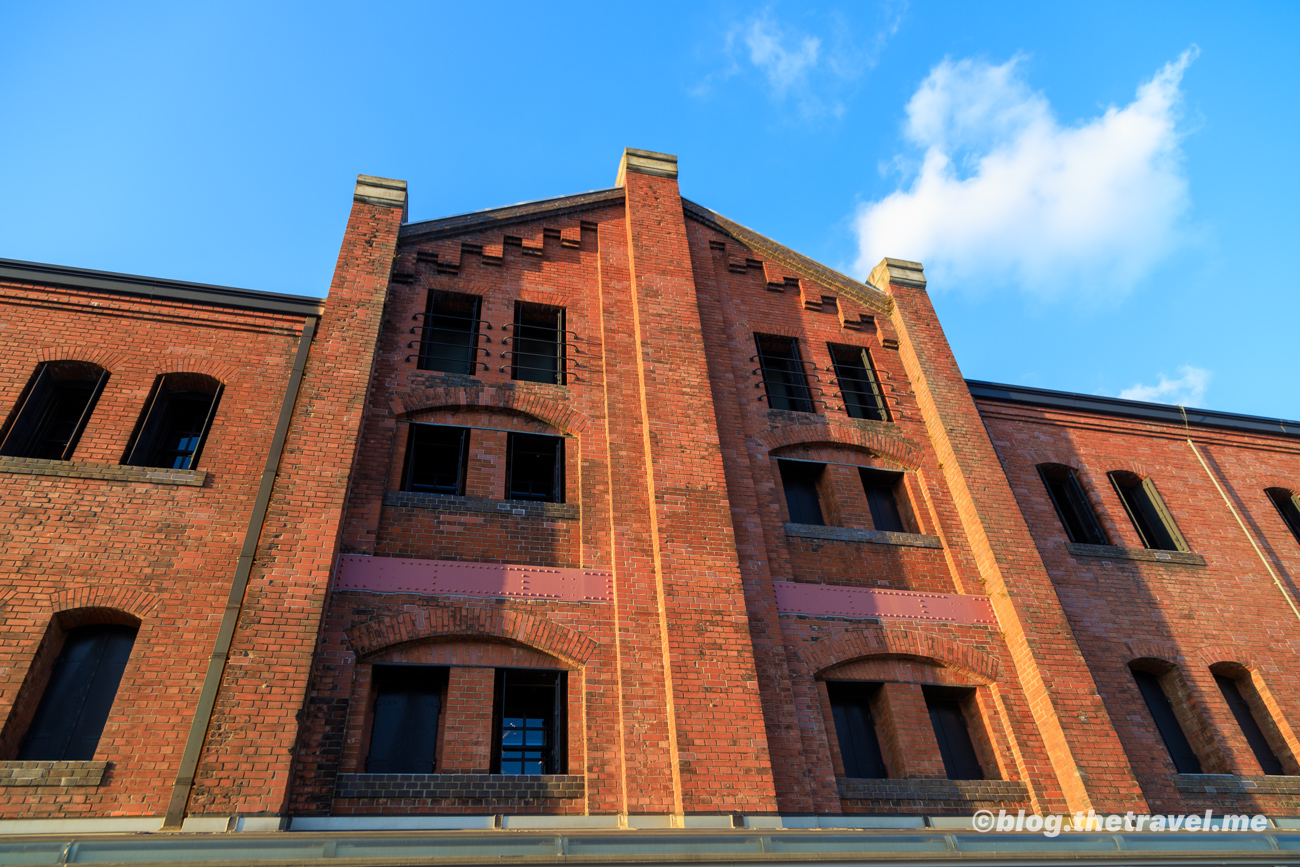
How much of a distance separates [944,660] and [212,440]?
931cm

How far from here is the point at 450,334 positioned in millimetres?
12156

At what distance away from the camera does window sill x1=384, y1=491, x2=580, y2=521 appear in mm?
9703

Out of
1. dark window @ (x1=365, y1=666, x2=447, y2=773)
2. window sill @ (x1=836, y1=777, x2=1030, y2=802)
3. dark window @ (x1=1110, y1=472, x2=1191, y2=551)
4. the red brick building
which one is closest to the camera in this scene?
the red brick building

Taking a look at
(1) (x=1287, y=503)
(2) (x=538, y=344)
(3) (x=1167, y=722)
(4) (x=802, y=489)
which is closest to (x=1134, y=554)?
(3) (x=1167, y=722)

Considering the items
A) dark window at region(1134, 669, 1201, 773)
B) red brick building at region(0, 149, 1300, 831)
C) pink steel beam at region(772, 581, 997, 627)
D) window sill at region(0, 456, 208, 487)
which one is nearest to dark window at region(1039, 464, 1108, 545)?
Answer: red brick building at region(0, 149, 1300, 831)

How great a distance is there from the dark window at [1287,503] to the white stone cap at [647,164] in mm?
11889

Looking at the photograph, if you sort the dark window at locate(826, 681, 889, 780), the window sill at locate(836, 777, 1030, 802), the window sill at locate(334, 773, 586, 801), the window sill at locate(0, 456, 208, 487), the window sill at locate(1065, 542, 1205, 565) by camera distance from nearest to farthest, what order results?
the window sill at locate(334, 773, 586, 801) < the window sill at locate(836, 777, 1030, 802) < the window sill at locate(0, 456, 208, 487) < the dark window at locate(826, 681, 889, 780) < the window sill at locate(1065, 542, 1205, 565)

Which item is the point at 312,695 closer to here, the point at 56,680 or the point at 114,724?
the point at 114,724

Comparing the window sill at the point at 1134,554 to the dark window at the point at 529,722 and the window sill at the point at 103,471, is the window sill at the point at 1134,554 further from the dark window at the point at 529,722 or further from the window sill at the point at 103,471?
the window sill at the point at 103,471

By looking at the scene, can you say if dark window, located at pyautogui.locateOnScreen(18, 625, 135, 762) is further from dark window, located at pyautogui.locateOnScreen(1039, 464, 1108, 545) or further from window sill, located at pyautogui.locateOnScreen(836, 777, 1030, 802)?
dark window, located at pyautogui.locateOnScreen(1039, 464, 1108, 545)

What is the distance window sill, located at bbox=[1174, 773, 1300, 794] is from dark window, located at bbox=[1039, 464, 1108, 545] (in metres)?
3.60

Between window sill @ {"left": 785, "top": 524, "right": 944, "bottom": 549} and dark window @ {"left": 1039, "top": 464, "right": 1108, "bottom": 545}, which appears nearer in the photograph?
window sill @ {"left": 785, "top": 524, "right": 944, "bottom": 549}

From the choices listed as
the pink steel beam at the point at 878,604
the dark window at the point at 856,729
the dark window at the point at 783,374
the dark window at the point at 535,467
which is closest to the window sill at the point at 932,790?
the dark window at the point at 856,729

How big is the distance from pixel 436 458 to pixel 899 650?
6.34 metres
